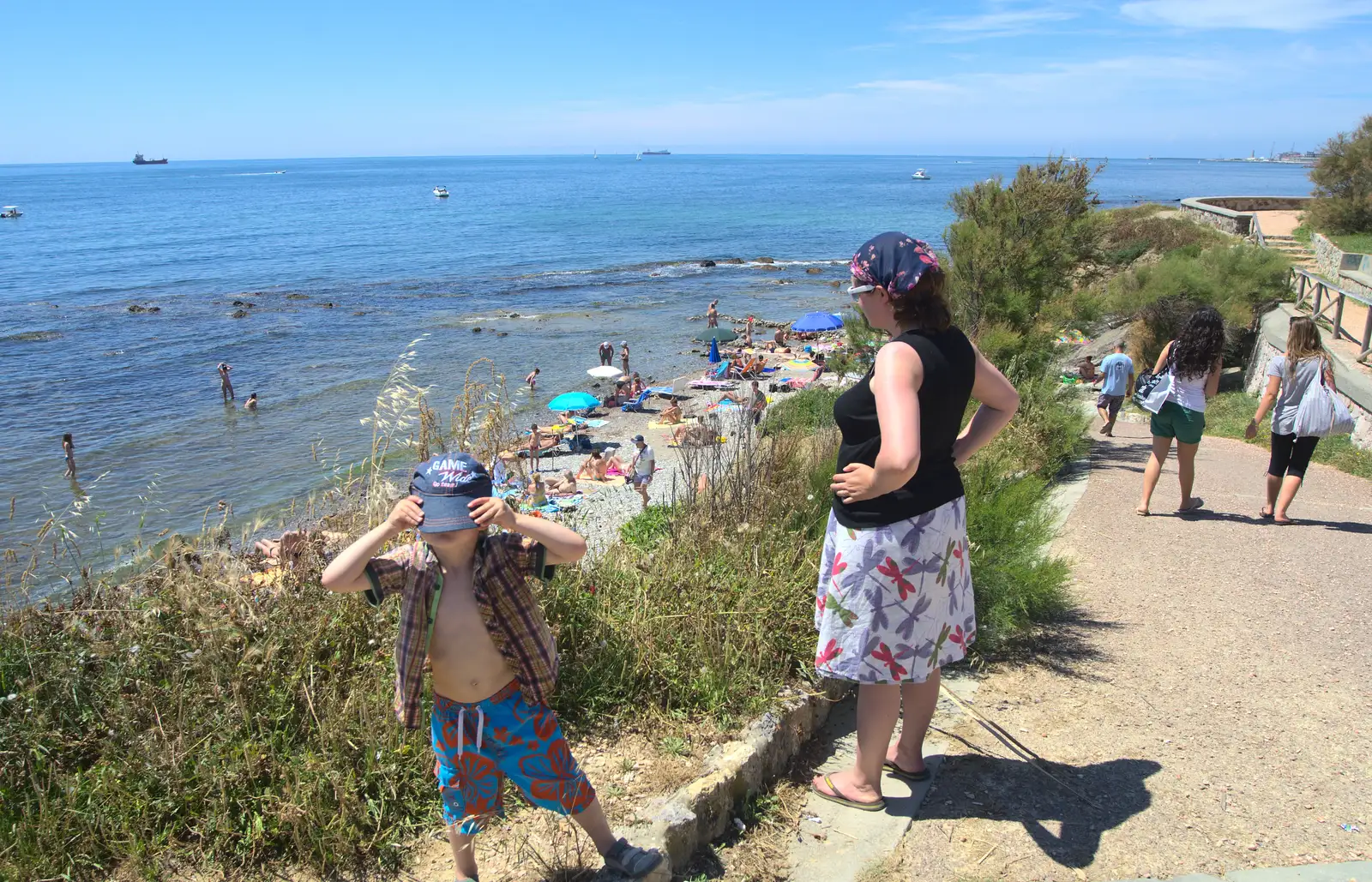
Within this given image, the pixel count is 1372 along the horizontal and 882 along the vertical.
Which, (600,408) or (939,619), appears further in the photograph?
(600,408)

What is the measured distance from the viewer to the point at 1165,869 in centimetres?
268

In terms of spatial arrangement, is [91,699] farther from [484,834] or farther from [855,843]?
[855,843]

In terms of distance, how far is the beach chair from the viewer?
68.3 feet

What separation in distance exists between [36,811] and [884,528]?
2.65 metres

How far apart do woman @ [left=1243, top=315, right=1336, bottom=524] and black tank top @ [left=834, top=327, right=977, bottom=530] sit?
4.43 meters

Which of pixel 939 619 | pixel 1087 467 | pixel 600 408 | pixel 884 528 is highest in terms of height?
pixel 884 528

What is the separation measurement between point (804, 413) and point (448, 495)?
8.00 meters

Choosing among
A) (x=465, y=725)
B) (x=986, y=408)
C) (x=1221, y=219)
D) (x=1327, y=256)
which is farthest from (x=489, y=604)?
(x=1221, y=219)

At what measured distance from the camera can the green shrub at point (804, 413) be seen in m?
6.27

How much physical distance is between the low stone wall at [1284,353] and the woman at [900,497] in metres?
4.78

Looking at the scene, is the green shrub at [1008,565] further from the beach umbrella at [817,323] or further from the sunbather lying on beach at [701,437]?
the beach umbrella at [817,323]

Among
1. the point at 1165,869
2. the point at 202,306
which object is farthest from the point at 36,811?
the point at 202,306

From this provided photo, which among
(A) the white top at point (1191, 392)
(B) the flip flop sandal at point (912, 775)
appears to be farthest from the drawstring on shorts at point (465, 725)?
(A) the white top at point (1191, 392)

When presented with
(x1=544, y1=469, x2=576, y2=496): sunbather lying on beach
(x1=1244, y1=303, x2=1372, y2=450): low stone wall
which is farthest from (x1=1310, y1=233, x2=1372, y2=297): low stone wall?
(x1=544, y1=469, x2=576, y2=496): sunbather lying on beach
